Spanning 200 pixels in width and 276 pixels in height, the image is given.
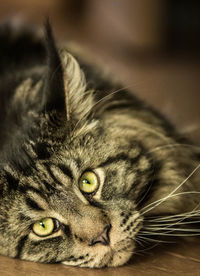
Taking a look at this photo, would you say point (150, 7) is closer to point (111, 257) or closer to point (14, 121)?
point (14, 121)

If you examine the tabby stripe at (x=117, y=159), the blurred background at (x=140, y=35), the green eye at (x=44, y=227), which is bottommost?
the green eye at (x=44, y=227)

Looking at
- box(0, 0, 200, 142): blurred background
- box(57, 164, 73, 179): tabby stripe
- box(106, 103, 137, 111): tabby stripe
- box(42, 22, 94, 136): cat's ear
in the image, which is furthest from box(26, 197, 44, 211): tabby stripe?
box(0, 0, 200, 142): blurred background

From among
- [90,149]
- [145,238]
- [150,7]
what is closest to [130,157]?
[90,149]

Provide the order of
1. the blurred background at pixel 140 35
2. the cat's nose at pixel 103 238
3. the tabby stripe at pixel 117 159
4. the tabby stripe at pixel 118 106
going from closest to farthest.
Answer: the cat's nose at pixel 103 238
the tabby stripe at pixel 117 159
the tabby stripe at pixel 118 106
the blurred background at pixel 140 35

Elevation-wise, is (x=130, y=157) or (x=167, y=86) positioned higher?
(x=167, y=86)

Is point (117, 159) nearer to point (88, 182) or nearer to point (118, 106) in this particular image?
point (88, 182)

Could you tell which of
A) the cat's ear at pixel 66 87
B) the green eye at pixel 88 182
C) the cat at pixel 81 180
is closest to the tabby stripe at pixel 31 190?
the cat at pixel 81 180

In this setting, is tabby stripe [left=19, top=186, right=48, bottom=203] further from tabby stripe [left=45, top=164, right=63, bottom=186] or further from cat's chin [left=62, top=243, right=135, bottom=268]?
cat's chin [left=62, top=243, right=135, bottom=268]

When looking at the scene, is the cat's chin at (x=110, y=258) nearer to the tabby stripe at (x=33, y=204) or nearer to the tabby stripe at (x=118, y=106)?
the tabby stripe at (x=33, y=204)
